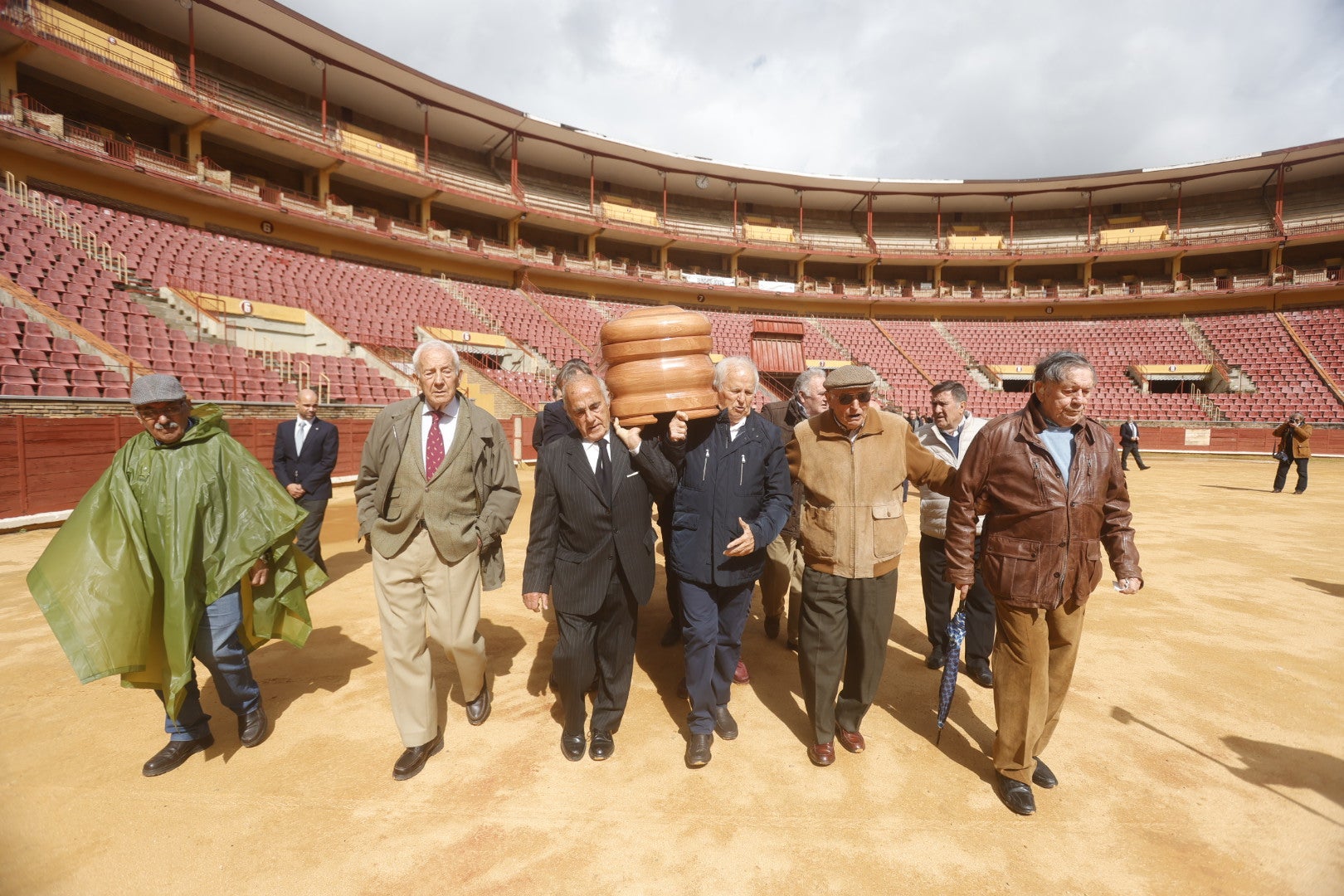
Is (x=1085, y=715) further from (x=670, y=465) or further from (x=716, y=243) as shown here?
(x=716, y=243)

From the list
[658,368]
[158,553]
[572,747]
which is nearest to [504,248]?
[158,553]

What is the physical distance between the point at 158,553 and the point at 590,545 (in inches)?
78.1

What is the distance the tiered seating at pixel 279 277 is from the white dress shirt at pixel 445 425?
14.3 m

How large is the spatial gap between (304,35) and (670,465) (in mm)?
23398

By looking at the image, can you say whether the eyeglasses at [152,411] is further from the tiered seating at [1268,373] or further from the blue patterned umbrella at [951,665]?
the tiered seating at [1268,373]

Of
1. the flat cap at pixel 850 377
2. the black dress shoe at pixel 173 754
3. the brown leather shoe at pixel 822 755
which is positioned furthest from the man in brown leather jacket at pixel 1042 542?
the black dress shoe at pixel 173 754

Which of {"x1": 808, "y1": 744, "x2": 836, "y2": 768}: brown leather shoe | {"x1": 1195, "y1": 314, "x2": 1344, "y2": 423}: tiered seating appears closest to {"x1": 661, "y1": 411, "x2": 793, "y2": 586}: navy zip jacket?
{"x1": 808, "y1": 744, "x2": 836, "y2": 768}: brown leather shoe

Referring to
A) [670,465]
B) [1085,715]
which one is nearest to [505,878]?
[670,465]

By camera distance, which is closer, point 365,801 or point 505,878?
point 505,878

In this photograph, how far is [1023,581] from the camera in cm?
241

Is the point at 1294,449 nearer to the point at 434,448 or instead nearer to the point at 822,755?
the point at 822,755

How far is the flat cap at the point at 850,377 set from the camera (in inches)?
105

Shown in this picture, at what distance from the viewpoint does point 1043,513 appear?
95.9 inches

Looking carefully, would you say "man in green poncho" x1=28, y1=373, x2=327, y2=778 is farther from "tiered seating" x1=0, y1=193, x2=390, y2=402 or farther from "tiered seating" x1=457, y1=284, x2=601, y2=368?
"tiered seating" x1=457, y1=284, x2=601, y2=368
